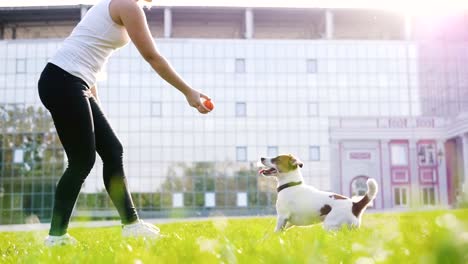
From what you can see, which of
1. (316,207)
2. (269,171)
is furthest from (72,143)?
(269,171)

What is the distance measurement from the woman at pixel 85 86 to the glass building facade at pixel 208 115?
5073cm

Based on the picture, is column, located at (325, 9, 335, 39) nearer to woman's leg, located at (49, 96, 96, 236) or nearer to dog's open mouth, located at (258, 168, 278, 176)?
dog's open mouth, located at (258, 168, 278, 176)

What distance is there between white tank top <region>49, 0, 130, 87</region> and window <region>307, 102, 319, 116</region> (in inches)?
2083

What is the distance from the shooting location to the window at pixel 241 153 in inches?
2211

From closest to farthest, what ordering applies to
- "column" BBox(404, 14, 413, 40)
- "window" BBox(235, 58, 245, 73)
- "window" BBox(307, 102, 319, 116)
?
"window" BBox(307, 102, 319, 116), "window" BBox(235, 58, 245, 73), "column" BBox(404, 14, 413, 40)

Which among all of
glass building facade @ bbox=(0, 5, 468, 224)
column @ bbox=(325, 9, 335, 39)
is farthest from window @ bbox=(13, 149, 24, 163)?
column @ bbox=(325, 9, 335, 39)

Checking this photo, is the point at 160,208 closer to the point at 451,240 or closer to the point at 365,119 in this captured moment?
the point at 365,119

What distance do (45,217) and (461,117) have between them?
40.4 m

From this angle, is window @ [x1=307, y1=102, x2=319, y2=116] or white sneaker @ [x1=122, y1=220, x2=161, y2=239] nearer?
white sneaker @ [x1=122, y1=220, x2=161, y2=239]

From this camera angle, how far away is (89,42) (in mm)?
4598

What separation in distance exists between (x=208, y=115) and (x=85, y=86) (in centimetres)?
5223

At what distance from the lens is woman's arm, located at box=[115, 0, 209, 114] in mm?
4445

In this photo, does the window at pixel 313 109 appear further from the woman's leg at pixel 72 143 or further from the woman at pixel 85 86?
the woman's leg at pixel 72 143

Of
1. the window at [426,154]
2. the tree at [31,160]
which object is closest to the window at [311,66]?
the window at [426,154]
